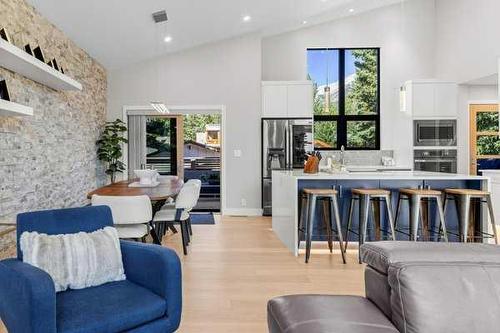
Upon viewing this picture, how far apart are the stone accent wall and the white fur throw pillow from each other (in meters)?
1.49

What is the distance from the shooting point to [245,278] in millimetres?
3592

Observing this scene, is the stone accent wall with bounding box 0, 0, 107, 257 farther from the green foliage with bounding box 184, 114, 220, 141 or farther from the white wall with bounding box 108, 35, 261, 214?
the green foliage with bounding box 184, 114, 220, 141

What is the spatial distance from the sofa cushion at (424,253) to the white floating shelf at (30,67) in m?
3.19

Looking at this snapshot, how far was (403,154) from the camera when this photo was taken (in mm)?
7309

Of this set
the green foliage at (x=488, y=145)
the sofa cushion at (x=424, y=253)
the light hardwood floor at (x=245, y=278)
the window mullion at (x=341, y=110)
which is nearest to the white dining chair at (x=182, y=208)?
the light hardwood floor at (x=245, y=278)

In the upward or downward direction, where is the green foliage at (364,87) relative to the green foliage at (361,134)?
upward

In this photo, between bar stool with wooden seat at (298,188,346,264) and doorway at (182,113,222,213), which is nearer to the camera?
bar stool with wooden seat at (298,188,346,264)

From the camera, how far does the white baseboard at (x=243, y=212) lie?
732cm

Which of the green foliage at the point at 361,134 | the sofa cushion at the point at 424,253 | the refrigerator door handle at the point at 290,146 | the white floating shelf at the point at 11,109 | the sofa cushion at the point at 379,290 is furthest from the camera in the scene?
the green foliage at the point at 361,134

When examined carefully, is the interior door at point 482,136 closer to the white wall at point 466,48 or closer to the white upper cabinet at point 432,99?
the white wall at point 466,48

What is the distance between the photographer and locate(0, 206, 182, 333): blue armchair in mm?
1622

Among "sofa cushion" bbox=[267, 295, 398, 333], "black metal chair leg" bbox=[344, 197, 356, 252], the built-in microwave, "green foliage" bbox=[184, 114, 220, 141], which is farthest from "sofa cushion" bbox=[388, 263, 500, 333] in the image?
"green foliage" bbox=[184, 114, 220, 141]

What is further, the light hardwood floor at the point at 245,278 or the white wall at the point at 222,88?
the white wall at the point at 222,88

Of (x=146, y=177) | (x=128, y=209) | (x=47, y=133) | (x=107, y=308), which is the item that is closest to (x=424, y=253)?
(x=107, y=308)
